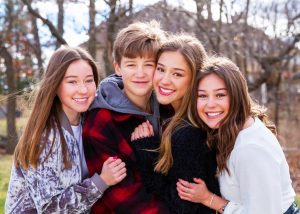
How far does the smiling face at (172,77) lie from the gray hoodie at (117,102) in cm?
16

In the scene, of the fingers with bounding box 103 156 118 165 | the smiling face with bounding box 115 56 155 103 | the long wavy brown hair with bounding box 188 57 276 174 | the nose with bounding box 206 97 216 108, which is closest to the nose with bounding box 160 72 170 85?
the smiling face with bounding box 115 56 155 103

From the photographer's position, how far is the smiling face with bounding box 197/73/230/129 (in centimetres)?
312

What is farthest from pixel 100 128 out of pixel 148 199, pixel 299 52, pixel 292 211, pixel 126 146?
pixel 299 52

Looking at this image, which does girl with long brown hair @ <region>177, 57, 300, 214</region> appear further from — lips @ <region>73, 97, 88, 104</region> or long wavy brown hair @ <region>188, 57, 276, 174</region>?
lips @ <region>73, 97, 88, 104</region>

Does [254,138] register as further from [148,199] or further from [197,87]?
[148,199]

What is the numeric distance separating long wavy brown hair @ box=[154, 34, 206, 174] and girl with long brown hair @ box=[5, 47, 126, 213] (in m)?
0.29

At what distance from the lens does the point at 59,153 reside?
3234 millimetres

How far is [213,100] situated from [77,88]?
37.4 inches

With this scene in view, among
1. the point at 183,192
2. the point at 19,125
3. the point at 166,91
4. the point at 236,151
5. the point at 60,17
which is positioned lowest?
the point at 19,125

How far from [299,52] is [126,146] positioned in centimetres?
1032

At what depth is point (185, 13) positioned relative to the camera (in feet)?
36.3

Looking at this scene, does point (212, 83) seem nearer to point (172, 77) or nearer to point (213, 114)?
point (213, 114)

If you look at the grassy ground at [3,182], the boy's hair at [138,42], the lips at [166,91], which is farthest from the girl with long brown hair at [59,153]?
the grassy ground at [3,182]

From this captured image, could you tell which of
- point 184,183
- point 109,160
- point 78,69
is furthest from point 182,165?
point 78,69
